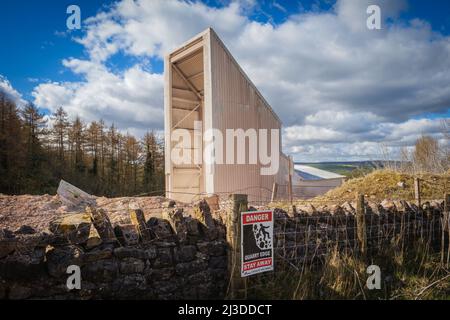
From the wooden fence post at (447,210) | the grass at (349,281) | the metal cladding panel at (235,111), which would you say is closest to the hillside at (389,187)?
the metal cladding panel at (235,111)

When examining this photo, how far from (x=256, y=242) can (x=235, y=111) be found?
8492mm

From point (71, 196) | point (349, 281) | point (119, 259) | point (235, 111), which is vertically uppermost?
point (235, 111)

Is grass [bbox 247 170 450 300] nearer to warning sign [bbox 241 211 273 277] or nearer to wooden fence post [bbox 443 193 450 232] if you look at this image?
warning sign [bbox 241 211 273 277]

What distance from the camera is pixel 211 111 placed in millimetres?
10867

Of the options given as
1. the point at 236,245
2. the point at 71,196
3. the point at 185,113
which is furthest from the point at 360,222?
the point at 185,113

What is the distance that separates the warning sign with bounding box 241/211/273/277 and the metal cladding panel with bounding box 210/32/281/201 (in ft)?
21.8

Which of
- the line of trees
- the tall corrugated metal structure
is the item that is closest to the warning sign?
the tall corrugated metal structure

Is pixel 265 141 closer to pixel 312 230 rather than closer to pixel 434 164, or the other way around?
pixel 434 164

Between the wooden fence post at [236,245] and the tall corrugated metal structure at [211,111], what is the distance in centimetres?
542

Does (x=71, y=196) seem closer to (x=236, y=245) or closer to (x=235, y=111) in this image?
(x=235, y=111)

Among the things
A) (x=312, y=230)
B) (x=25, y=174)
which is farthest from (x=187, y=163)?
(x=25, y=174)

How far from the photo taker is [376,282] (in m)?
4.26

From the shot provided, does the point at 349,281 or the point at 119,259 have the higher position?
the point at 119,259

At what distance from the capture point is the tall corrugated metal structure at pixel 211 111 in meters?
11.1
